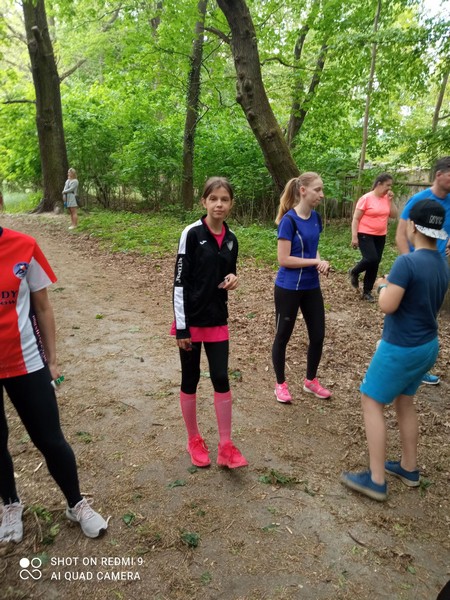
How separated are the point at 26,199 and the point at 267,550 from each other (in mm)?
19374

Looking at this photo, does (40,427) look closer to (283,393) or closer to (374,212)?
(283,393)

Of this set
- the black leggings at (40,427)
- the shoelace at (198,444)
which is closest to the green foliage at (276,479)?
the shoelace at (198,444)

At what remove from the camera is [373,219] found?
625 cm

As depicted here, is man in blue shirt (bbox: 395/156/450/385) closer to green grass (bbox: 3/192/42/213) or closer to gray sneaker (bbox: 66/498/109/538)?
gray sneaker (bbox: 66/498/109/538)

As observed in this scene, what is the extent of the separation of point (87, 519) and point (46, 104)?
14.6m

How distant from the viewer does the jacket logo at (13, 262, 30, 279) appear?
199 cm

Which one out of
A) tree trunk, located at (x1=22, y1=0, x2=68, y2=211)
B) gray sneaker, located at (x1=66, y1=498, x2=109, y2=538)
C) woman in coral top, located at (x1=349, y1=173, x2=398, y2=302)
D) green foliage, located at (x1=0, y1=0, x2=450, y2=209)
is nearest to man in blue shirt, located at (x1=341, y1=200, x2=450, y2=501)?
gray sneaker, located at (x1=66, y1=498, x2=109, y2=538)

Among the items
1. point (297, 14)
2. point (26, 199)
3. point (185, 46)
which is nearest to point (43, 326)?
point (185, 46)

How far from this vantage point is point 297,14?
13.3 meters

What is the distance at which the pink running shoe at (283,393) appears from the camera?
3881 mm

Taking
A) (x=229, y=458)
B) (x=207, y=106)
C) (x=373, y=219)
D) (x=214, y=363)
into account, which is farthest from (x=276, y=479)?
(x=207, y=106)

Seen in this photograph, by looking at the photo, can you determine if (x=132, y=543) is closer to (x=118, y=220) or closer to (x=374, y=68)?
(x=118, y=220)

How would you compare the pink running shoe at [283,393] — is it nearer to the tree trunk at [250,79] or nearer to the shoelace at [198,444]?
the shoelace at [198,444]

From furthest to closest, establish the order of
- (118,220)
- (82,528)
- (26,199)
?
Answer: 1. (26,199)
2. (118,220)
3. (82,528)
